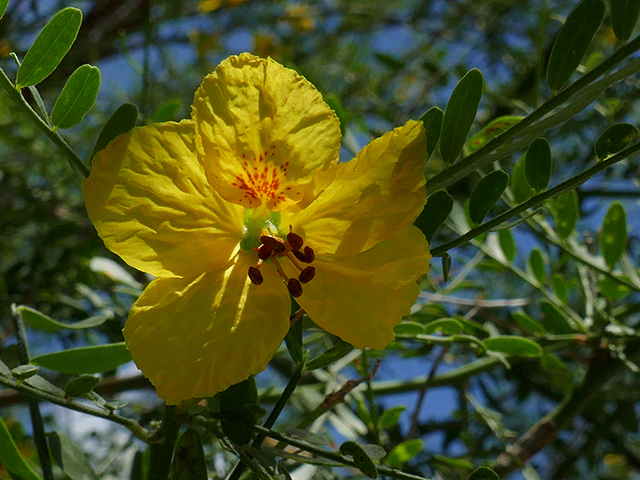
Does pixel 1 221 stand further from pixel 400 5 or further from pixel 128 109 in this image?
pixel 400 5

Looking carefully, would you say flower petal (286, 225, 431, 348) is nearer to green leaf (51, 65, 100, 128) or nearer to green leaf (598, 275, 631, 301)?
green leaf (51, 65, 100, 128)

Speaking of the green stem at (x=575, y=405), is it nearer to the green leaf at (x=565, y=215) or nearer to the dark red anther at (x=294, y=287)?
the green leaf at (x=565, y=215)

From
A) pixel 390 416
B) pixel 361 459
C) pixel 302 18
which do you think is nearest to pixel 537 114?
pixel 361 459

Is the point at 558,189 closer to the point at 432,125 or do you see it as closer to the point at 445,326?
the point at 432,125

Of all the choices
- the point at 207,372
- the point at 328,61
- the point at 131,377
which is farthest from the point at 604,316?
the point at 328,61

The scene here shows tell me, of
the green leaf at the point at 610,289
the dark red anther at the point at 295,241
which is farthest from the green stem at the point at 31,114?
the green leaf at the point at 610,289

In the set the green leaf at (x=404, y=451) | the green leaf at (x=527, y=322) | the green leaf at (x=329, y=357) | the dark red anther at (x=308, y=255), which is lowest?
the green leaf at (x=329, y=357)

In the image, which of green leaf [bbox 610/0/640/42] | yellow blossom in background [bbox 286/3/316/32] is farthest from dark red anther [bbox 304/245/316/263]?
→ yellow blossom in background [bbox 286/3/316/32]
